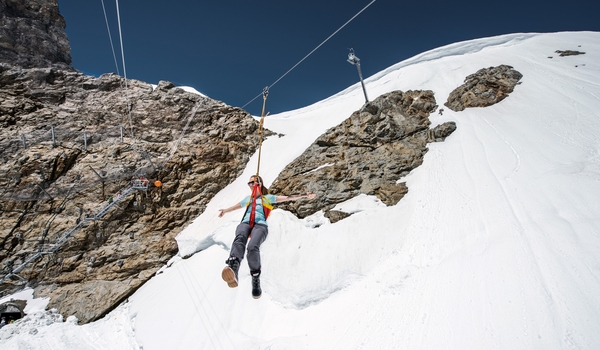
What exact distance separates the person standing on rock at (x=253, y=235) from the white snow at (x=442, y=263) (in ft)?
9.71

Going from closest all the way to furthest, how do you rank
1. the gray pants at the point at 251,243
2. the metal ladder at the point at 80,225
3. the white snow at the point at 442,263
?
the gray pants at the point at 251,243
the white snow at the point at 442,263
the metal ladder at the point at 80,225

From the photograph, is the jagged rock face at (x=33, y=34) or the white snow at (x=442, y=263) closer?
the white snow at (x=442, y=263)

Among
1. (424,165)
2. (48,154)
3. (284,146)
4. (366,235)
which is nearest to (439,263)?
(366,235)

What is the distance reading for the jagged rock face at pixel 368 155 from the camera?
1152cm

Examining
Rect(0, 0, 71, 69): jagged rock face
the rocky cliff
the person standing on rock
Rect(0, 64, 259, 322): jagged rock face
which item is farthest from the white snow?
Rect(0, 0, 71, 69): jagged rock face

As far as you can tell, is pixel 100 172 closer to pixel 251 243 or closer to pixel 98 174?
pixel 98 174

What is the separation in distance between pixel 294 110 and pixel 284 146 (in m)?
10.8

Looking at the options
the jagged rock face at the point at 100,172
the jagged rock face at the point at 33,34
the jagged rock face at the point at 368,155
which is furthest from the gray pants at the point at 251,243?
the jagged rock face at the point at 33,34

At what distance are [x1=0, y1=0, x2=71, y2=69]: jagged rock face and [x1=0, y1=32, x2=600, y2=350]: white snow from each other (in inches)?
1076

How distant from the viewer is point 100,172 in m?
17.3

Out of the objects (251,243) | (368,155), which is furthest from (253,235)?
(368,155)

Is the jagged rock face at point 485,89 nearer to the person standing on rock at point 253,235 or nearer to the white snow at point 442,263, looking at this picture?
the white snow at point 442,263

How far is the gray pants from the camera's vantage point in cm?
473

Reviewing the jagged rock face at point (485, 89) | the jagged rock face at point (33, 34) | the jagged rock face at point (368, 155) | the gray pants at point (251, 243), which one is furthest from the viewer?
the jagged rock face at point (33, 34)
